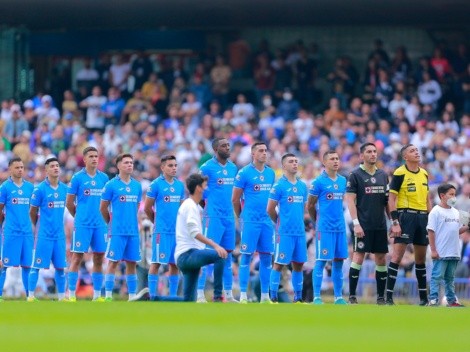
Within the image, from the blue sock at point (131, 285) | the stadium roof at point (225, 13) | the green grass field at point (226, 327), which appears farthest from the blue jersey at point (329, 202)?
the stadium roof at point (225, 13)

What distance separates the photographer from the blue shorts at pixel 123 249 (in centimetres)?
2191

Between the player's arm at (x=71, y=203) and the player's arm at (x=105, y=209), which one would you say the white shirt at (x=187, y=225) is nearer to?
the player's arm at (x=105, y=209)

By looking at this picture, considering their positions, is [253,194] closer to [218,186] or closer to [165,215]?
[218,186]

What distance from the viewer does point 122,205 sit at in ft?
72.4

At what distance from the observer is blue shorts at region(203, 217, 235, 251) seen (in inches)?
867

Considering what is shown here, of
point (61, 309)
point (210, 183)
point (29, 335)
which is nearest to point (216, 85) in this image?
point (210, 183)

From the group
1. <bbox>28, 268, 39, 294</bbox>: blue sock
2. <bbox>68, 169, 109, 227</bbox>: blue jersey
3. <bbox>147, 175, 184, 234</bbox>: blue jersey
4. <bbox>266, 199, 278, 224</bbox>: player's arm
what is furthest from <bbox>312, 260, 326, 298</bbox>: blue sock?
<bbox>28, 268, 39, 294</bbox>: blue sock

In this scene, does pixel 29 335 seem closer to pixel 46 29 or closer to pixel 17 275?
pixel 17 275

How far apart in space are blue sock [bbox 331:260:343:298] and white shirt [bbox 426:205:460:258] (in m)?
1.49

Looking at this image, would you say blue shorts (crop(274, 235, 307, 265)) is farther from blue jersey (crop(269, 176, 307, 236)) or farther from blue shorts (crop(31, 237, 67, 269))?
blue shorts (crop(31, 237, 67, 269))

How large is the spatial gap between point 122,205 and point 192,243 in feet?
7.81

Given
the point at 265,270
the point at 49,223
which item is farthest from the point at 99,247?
the point at 265,270

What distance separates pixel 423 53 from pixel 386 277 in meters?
16.4

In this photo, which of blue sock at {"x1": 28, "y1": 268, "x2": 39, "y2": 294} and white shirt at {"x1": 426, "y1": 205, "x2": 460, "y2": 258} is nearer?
white shirt at {"x1": 426, "y1": 205, "x2": 460, "y2": 258}
